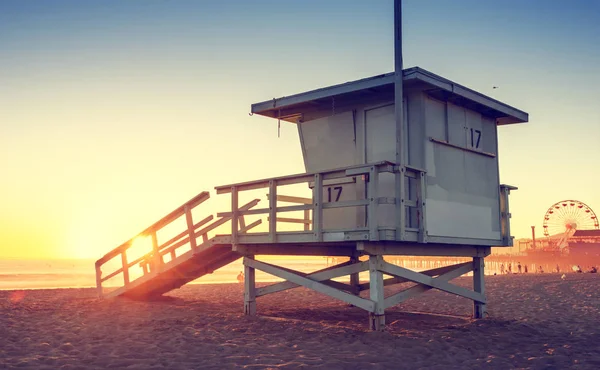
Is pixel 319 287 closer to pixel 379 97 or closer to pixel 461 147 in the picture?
pixel 379 97

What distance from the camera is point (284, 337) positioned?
915 cm

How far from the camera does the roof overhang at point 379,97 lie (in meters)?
10.3

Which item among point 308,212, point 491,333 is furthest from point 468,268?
point 308,212

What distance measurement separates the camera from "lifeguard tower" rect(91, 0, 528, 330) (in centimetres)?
975

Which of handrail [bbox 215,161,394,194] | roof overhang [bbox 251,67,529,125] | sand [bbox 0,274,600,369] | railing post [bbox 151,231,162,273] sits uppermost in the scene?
roof overhang [bbox 251,67,529,125]

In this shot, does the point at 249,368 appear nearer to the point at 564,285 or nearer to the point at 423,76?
the point at 423,76

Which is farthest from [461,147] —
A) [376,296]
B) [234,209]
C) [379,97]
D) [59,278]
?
[59,278]

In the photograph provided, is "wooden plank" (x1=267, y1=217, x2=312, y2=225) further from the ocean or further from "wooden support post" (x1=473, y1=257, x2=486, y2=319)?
the ocean

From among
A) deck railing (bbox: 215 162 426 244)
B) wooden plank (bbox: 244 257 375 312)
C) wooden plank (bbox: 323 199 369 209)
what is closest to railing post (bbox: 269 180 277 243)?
deck railing (bbox: 215 162 426 244)

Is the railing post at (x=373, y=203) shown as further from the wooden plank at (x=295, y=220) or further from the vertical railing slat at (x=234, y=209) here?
the wooden plank at (x=295, y=220)

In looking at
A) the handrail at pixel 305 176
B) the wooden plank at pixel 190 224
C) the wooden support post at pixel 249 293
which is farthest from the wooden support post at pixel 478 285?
the wooden plank at pixel 190 224

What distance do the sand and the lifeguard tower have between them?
0.85 metres

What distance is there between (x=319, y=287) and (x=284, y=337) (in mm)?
1556

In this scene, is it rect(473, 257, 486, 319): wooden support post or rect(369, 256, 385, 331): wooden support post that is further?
rect(473, 257, 486, 319): wooden support post
